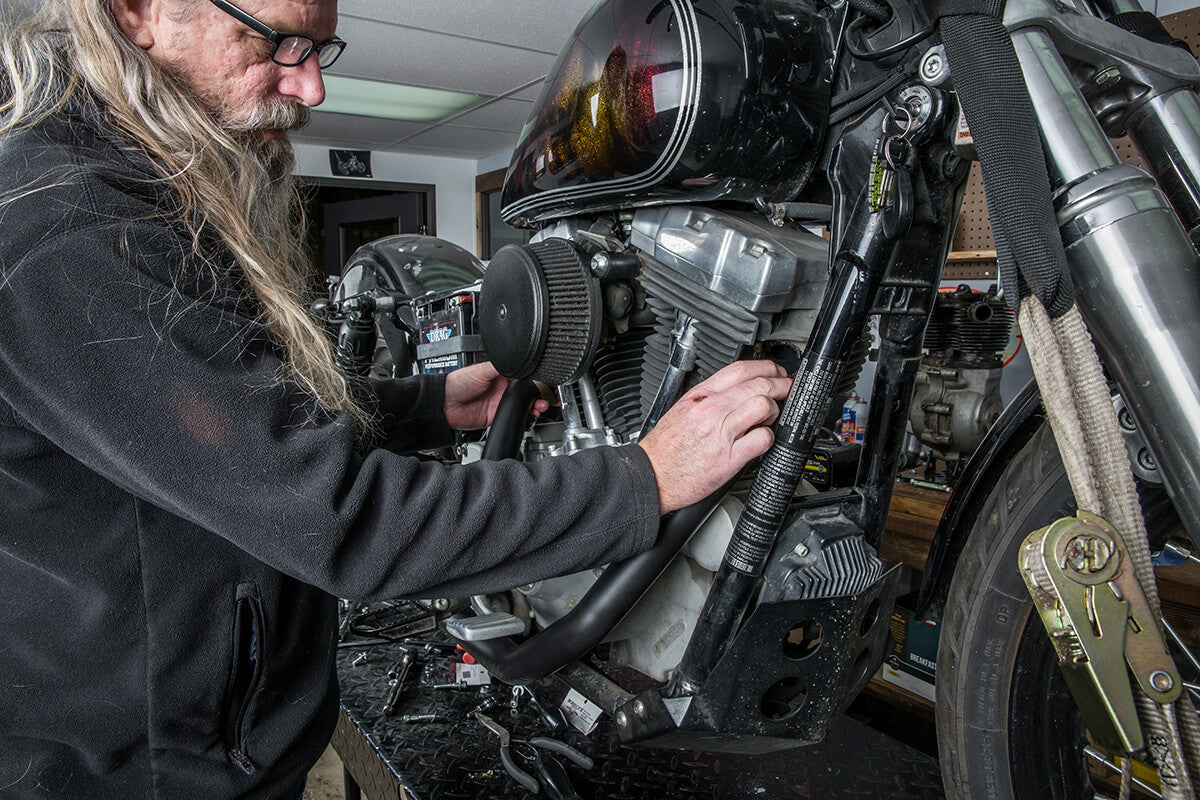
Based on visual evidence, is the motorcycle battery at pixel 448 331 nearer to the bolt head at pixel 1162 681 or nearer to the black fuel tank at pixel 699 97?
the black fuel tank at pixel 699 97

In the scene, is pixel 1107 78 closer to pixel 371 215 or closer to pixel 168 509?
pixel 168 509

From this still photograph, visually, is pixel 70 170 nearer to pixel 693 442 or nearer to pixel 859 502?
pixel 693 442

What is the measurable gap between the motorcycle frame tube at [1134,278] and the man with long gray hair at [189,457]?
11.7 inches

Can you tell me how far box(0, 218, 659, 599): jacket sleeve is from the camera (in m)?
0.54

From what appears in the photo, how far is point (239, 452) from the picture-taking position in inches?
22.6

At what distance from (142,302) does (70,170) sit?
12cm

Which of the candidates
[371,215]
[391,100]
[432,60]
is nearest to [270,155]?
[432,60]

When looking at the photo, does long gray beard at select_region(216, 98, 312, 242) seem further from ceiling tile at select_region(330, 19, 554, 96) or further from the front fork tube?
ceiling tile at select_region(330, 19, 554, 96)

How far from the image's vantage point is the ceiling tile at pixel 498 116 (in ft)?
14.1

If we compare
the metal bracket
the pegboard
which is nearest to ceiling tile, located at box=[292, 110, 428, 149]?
the pegboard

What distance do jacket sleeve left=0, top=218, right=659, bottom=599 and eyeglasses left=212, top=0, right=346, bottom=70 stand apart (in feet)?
0.69

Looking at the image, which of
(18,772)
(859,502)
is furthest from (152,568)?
(859,502)

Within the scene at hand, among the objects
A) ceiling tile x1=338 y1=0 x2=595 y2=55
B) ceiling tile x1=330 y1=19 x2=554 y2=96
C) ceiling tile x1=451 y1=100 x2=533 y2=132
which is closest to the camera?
ceiling tile x1=338 y1=0 x2=595 y2=55

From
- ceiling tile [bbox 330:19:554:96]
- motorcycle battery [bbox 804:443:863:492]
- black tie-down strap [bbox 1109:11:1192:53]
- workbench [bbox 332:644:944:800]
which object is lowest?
workbench [bbox 332:644:944:800]
